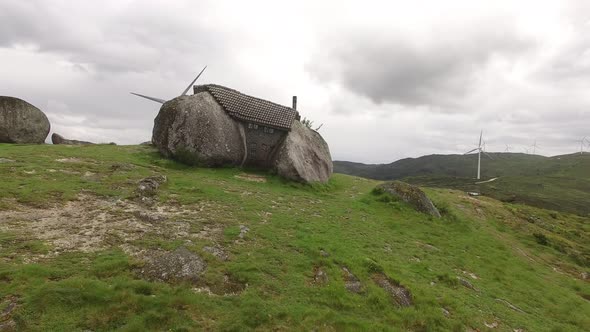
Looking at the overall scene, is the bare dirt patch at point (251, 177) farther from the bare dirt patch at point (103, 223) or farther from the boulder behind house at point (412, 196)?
the boulder behind house at point (412, 196)

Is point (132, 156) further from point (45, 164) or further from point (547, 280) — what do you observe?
point (547, 280)

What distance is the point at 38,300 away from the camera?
9.29 m

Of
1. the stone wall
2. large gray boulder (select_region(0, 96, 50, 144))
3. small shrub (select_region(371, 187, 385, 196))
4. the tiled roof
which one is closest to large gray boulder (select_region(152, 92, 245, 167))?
the tiled roof

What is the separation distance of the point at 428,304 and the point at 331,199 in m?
18.7

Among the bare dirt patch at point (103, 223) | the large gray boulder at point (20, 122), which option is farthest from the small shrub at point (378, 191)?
the large gray boulder at point (20, 122)

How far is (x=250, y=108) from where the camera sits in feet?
127

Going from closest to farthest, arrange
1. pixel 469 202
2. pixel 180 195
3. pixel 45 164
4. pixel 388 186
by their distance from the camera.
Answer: pixel 180 195
pixel 45 164
pixel 388 186
pixel 469 202

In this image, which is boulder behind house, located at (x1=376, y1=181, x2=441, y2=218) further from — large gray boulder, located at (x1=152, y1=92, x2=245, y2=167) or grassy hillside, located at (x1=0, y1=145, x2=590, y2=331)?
large gray boulder, located at (x1=152, y1=92, x2=245, y2=167)

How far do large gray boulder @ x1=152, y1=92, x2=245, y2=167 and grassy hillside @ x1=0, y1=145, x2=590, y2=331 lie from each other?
3138mm

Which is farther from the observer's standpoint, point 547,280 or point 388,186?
point 388,186

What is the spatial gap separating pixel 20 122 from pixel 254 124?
28.6 m

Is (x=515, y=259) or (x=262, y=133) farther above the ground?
(x=262, y=133)

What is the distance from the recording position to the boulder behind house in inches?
1284

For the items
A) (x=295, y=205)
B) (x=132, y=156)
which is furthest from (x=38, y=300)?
(x=132, y=156)
